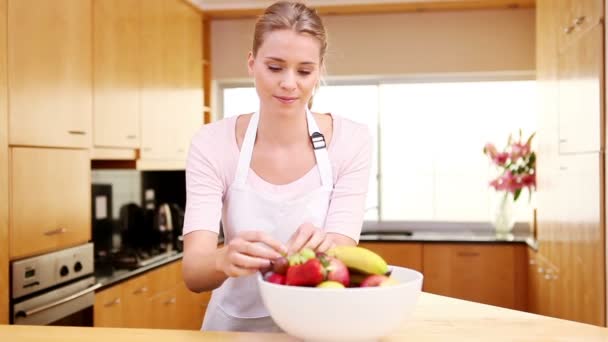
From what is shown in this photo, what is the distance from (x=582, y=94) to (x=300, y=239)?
1.95m

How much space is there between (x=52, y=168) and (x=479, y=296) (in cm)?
300

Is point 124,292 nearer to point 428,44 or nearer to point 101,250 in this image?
point 101,250

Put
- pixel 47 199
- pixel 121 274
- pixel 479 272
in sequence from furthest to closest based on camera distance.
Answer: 1. pixel 479 272
2. pixel 121 274
3. pixel 47 199

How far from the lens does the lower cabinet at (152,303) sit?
323 centimetres

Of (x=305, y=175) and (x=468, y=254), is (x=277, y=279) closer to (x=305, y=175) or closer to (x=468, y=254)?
(x=305, y=175)

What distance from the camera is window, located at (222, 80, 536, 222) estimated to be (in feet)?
16.9

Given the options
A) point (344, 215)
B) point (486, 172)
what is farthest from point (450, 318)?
point (486, 172)

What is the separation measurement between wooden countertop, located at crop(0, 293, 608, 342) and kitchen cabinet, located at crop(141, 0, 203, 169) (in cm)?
256

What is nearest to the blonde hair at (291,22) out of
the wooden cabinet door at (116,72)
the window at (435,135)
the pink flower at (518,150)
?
the wooden cabinet door at (116,72)

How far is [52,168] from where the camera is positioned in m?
2.86

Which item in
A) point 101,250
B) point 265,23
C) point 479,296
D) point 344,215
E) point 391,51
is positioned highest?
point 391,51

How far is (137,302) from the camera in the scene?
349 centimetres

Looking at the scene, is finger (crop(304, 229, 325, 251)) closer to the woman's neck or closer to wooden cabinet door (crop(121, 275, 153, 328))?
the woman's neck

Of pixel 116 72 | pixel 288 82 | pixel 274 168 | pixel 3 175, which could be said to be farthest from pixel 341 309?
pixel 116 72
